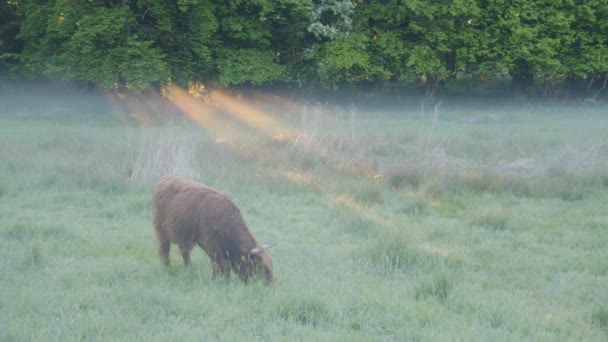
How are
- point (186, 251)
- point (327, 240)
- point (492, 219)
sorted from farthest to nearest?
point (492, 219)
point (327, 240)
point (186, 251)

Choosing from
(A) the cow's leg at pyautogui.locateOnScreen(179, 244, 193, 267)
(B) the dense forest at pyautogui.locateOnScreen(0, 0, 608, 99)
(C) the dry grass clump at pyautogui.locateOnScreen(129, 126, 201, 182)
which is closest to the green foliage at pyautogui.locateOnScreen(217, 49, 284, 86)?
(B) the dense forest at pyautogui.locateOnScreen(0, 0, 608, 99)

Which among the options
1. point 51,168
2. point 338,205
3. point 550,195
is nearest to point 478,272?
point 338,205

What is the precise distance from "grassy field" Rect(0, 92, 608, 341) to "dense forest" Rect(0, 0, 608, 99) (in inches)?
348

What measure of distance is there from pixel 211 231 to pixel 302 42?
24078 mm

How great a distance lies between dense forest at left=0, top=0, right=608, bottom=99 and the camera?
80.0 feet

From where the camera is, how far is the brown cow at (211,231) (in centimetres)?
614

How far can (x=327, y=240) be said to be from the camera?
8.09 meters

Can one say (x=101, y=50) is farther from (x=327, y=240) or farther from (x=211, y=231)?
(x=211, y=231)

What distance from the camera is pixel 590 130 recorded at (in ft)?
65.4

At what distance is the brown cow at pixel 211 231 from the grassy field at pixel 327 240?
8.9 inches

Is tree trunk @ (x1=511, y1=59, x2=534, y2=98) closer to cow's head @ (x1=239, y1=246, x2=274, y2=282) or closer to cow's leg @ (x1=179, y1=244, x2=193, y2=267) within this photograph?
cow's leg @ (x1=179, y1=244, x2=193, y2=267)

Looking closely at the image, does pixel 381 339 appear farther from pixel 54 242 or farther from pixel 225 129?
pixel 225 129

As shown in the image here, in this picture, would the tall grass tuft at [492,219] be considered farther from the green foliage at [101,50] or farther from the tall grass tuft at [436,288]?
the green foliage at [101,50]

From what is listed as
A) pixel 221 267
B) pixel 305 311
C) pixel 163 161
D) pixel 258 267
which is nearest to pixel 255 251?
pixel 258 267
